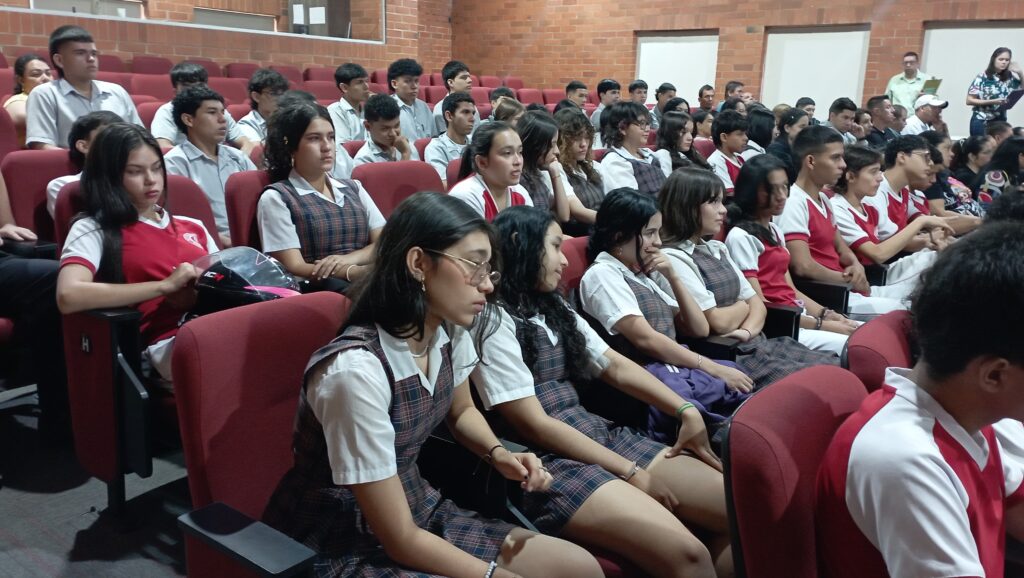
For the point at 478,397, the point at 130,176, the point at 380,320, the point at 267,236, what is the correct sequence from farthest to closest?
the point at 267,236
the point at 130,176
the point at 478,397
the point at 380,320

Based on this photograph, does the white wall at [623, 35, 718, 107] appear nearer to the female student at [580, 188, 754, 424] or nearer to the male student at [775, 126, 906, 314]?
the male student at [775, 126, 906, 314]

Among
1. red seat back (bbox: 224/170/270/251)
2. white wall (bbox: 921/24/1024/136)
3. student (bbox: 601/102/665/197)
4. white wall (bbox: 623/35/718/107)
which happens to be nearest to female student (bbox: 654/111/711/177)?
student (bbox: 601/102/665/197)

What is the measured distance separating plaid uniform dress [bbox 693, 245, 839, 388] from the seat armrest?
158 centimetres

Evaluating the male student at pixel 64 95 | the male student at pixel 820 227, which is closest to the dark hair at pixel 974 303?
the male student at pixel 820 227

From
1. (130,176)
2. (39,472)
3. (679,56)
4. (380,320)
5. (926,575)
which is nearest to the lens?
(926,575)

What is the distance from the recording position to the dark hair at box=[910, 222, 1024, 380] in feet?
3.04

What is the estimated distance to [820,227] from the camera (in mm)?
3217

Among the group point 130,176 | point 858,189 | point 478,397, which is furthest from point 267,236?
point 858,189

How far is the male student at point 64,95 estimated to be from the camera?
12.2 ft

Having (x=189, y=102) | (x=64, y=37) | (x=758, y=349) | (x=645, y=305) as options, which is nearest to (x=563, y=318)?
(x=645, y=305)

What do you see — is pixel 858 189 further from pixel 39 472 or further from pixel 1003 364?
pixel 39 472

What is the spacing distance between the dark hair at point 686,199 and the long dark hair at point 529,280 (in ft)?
2.66

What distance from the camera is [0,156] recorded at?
324cm

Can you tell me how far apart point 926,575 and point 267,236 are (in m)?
2.09
